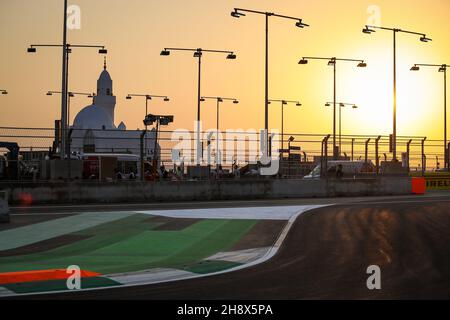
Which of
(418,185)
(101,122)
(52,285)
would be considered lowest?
(52,285)

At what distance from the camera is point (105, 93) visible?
128 meters

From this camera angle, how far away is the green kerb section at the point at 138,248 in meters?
11.7

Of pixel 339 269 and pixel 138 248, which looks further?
pixel 138 248

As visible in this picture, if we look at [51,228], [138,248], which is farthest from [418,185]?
[138,248]

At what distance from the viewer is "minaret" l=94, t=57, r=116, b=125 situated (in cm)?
12756

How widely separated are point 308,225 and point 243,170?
1241 inches

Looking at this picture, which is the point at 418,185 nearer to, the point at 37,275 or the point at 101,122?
the point at 37,275

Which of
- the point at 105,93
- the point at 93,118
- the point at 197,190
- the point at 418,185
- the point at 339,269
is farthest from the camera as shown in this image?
the point at 105,93

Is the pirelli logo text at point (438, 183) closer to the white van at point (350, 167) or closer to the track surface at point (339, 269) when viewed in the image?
the white van at point (350, 167)

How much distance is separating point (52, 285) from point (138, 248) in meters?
4.27

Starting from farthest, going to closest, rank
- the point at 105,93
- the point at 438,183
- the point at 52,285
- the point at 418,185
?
the point at 105,93
the point at 438,183
the point at 418,185
the point at 52,285

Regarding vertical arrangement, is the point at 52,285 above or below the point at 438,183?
below
